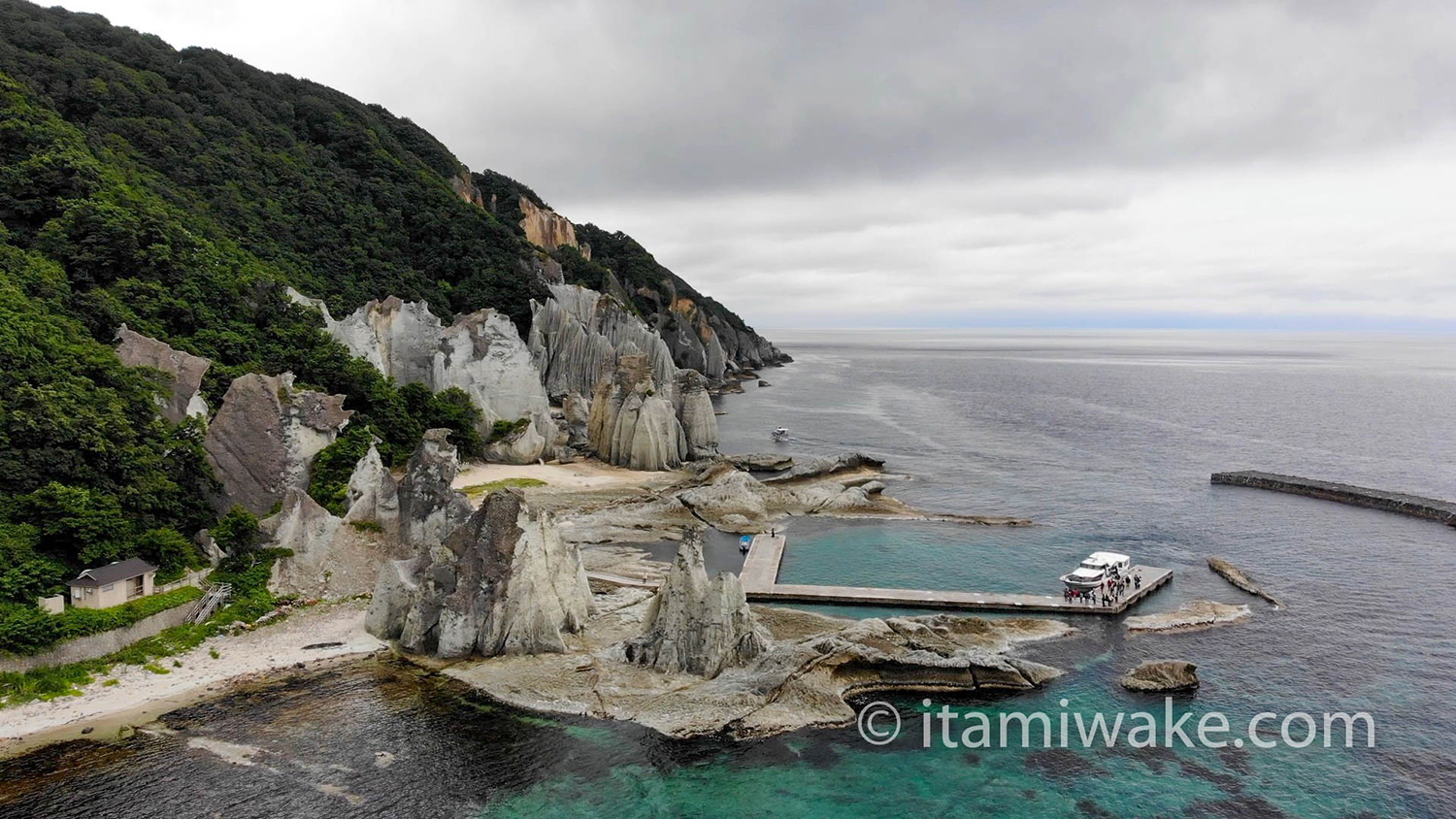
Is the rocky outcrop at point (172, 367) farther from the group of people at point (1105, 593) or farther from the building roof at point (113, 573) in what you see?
the group of people at point (1105, 593)

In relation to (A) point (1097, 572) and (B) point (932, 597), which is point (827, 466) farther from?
(A) point (1097, 572)

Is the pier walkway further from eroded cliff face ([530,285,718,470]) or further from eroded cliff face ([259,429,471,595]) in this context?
eroded cliff face ([530,285,718,470])

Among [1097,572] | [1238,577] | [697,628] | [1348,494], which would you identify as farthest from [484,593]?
[1348,494]

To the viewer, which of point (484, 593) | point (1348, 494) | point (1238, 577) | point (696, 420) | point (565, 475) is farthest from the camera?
point (696, 420)

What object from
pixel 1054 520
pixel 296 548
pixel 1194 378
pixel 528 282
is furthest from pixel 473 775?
pixel 1194 378

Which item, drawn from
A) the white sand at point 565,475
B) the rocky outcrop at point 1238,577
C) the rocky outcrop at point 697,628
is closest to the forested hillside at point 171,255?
the white sand at point 565,475

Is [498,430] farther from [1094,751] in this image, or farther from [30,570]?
[1094,751]
